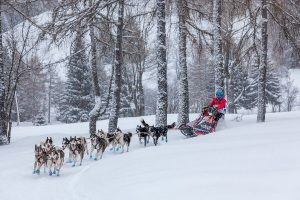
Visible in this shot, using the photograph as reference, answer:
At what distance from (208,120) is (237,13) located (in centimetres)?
592

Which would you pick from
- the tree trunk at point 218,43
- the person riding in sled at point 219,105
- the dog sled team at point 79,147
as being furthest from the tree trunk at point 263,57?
the dog sled team at point 79,147

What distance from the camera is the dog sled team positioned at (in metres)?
9.55

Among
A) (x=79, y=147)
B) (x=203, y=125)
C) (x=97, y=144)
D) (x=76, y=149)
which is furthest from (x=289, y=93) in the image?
(x=76, y=149)

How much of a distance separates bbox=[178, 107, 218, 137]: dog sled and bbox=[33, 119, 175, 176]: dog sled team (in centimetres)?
75

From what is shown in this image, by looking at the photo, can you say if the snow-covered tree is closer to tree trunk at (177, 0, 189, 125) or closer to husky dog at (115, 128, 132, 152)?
tree trunk at (177, 0, 189, 125)

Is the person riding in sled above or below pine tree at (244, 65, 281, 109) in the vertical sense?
below

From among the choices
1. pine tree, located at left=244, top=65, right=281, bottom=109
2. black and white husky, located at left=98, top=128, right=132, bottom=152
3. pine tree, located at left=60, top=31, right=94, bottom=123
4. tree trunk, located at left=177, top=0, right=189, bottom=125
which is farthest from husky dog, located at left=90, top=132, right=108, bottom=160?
pine tree, located at left=244, top=65, right=281, bottom=109

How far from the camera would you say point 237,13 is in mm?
16906

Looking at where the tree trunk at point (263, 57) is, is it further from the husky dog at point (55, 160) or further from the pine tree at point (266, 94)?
the pine tree at point (266, 94)

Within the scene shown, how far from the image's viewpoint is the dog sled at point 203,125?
43.8 feet

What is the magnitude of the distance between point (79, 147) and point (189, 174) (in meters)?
4.82

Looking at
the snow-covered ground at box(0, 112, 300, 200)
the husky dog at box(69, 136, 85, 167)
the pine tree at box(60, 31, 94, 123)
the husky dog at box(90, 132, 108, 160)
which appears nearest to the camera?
the snow-covered ground at box(0, 112, 300, 200)

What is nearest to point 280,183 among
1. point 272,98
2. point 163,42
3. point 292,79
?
point 163,42

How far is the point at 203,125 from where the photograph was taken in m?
13.4
